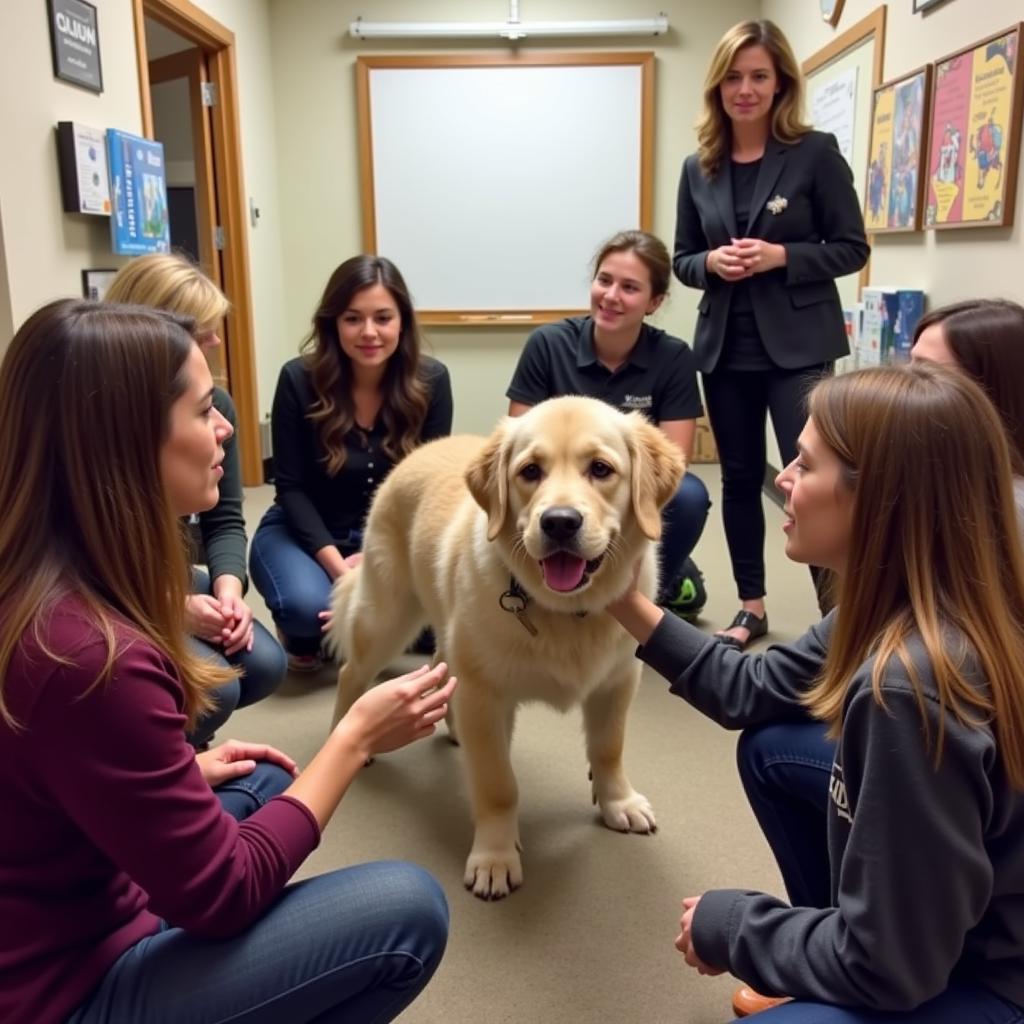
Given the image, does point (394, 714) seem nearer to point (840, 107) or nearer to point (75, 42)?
point (75, 42)

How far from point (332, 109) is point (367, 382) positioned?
3582mm

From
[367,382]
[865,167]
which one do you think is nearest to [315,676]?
[367,382]

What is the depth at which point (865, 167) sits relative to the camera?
4004 mm

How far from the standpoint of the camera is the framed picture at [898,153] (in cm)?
330

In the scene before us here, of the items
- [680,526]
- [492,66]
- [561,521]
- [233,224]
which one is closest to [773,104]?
[680,526]

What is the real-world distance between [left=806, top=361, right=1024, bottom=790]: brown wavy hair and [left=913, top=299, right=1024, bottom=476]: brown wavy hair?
51 cm

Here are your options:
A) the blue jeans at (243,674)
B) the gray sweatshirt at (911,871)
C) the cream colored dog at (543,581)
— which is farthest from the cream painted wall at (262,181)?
the gray sweatshirt at (911,871)

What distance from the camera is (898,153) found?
3504 millimetres

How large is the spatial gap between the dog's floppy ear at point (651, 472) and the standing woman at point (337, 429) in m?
1.11

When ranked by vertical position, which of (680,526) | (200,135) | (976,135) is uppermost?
(200,135)

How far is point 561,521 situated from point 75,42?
255 centimetres

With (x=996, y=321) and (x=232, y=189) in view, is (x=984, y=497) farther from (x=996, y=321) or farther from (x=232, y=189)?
(x=232, y=189)

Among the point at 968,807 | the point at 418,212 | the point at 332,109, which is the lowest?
the point at 968,807

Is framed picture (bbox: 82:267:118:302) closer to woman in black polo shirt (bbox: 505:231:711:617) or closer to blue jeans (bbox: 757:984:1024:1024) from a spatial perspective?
woman in black polo shirt (bbox: 505:231:711:617)
